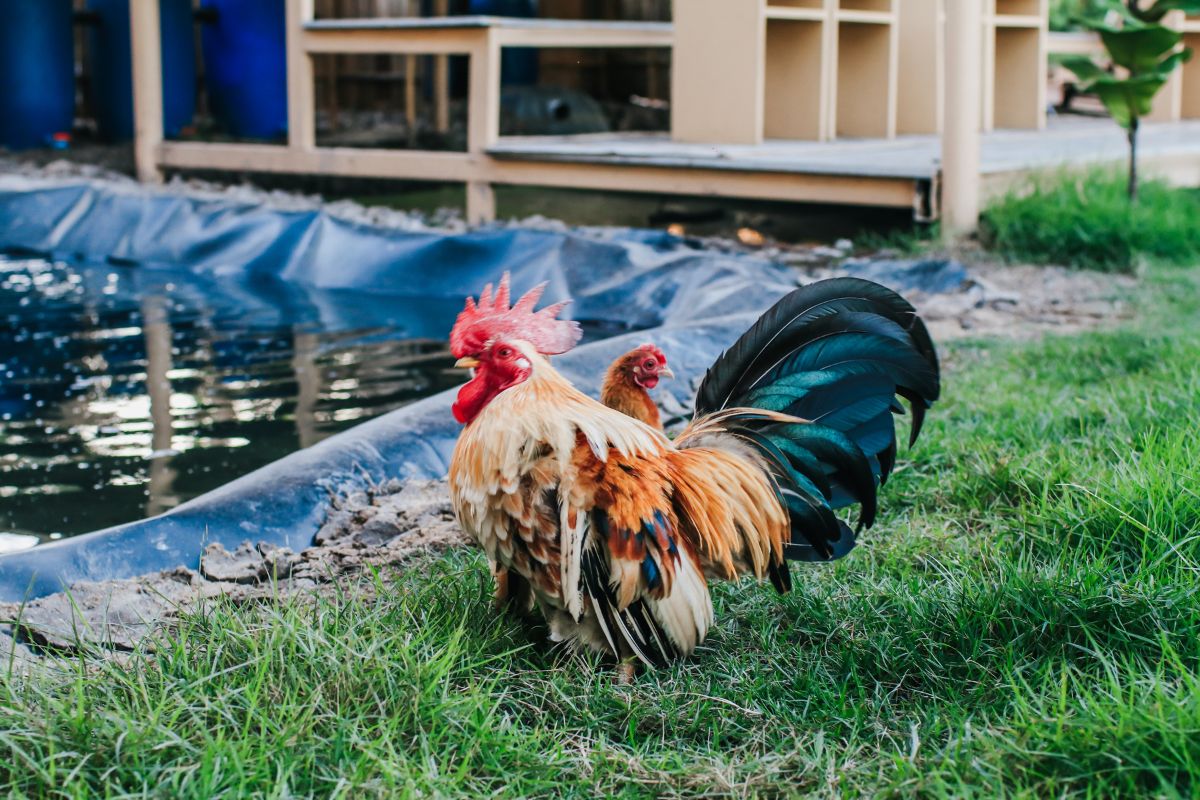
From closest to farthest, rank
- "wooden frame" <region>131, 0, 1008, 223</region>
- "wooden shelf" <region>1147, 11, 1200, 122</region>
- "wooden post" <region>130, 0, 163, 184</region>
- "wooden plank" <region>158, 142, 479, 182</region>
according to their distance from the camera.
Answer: "wooden frame" <region>131, 0, 1008, 223</region> → "wooden plank" <region>158, 142, 479, 182</region> → "wooden post" <region>130, 0, 163, 184</region> → "wooden shelf" <region>1147, 11, 1200, 122</region>

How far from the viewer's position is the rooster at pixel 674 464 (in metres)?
2.27

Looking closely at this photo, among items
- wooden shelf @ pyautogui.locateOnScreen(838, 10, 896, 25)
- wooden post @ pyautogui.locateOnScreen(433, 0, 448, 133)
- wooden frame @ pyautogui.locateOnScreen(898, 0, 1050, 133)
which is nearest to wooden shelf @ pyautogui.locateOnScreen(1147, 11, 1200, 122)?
wooden frame @ pyautogui.locateOnScreen(898, 0, 1050, 133)

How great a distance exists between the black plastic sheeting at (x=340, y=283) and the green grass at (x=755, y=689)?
2.17ft

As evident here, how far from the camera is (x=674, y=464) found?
2453 mm

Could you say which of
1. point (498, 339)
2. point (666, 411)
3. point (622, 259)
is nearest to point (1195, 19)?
point (622, 259)

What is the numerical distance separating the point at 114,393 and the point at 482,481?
11.3 ft

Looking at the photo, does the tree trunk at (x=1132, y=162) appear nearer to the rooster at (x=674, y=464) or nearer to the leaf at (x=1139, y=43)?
the leaf at (x=1139, y=43)

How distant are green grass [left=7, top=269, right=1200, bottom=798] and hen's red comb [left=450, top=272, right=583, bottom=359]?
1.87 ft

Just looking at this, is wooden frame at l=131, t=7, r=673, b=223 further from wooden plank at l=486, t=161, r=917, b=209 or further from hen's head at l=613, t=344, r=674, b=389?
hen's head at l=613, t=344, r=674, b=389

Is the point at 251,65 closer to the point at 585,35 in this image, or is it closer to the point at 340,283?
the point at 585,35

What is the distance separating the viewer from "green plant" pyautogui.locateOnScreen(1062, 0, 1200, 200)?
273 inches

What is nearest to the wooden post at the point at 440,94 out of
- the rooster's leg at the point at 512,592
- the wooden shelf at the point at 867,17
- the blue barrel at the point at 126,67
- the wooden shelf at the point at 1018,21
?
the blue barrel at the point at 126,67

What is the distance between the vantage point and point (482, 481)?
2277mm

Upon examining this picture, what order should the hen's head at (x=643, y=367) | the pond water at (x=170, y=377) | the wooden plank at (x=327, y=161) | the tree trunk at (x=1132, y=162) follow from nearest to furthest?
the hen's head at (x=643, y=367) → the pond water at (x=170, y=377) → the tree trunk at (x=1132, y=162) → the wooden plank at (x=327, y=161)
